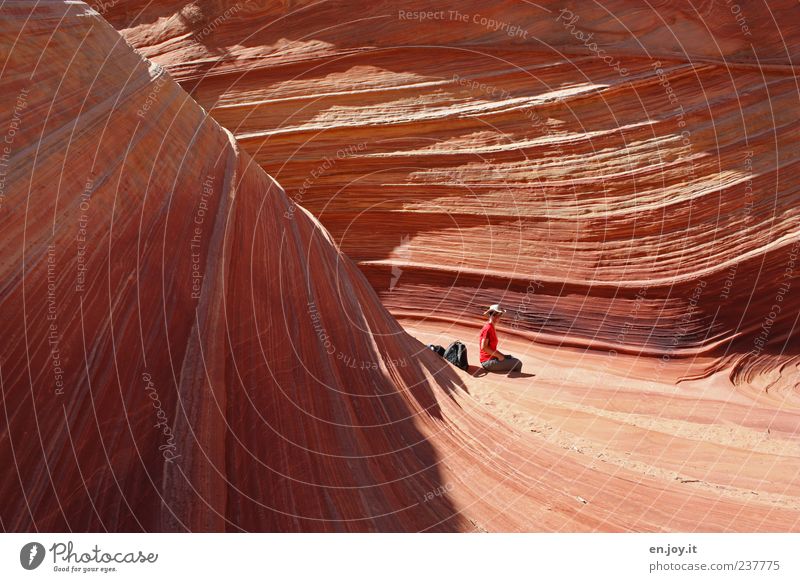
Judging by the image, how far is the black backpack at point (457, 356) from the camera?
7.31 m

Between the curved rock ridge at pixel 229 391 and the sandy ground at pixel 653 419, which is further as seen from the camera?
the sandy ground at pixel 653 419

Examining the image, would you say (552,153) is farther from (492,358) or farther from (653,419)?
(653,419)

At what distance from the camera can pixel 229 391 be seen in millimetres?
3484

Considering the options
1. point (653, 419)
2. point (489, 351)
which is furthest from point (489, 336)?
point (653, 419)

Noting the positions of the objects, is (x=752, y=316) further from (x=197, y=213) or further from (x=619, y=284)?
(x=197, y=213)
